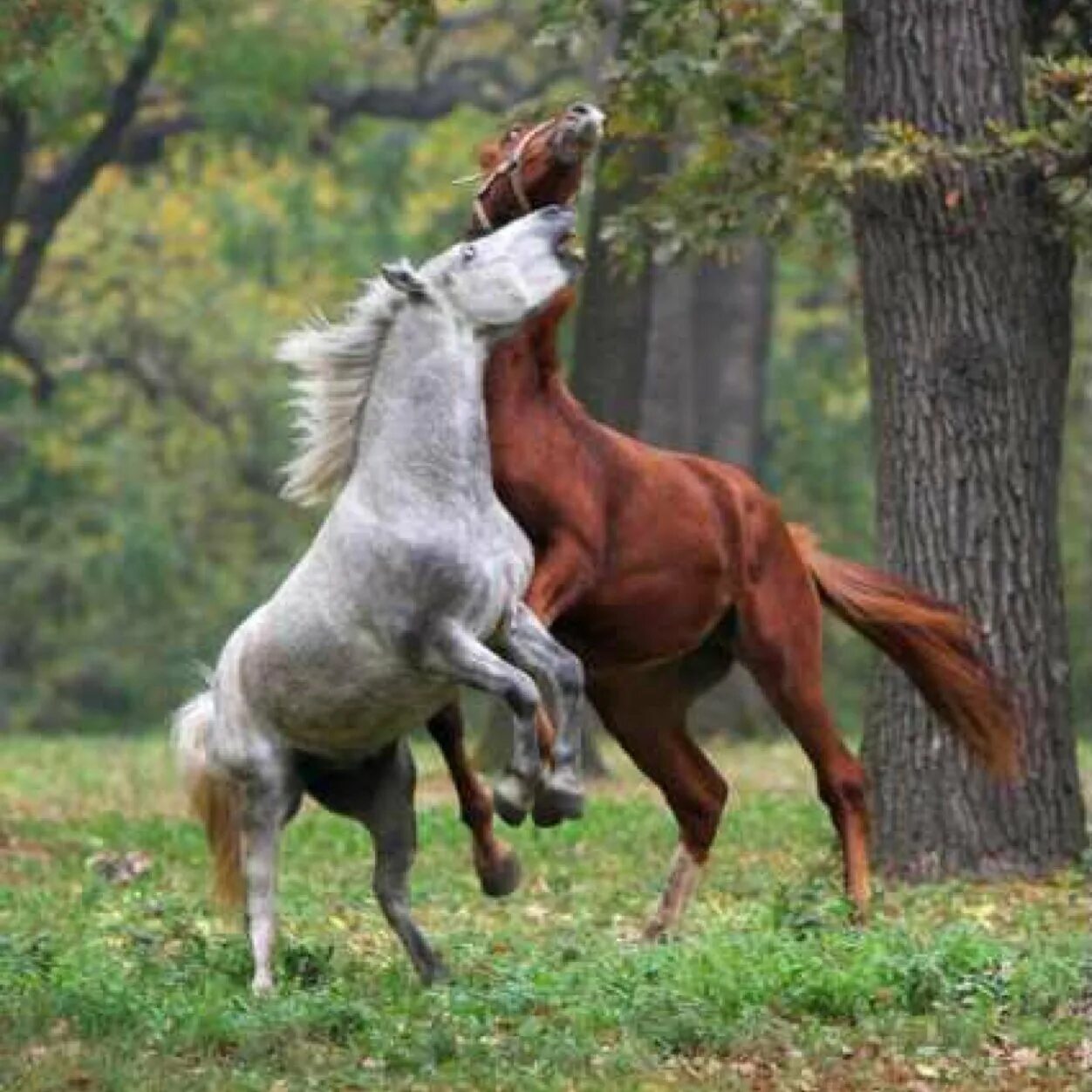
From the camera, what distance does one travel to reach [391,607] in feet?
33.4

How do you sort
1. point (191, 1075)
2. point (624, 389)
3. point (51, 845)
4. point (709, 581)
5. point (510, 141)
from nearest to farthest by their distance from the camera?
point (191, 1075)
point (510, 141)
point (709, 581)
point (51, 845)
point (624, 389)

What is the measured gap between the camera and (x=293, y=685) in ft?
34.1

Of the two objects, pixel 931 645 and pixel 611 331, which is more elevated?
pixel 611 331

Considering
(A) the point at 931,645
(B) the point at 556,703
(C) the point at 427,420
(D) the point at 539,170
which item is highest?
(D) the point at 539,170

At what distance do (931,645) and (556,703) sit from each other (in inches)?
128

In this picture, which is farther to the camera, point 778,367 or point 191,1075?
point 778,367

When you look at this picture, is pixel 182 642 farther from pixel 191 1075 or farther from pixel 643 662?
pixel 191 1075

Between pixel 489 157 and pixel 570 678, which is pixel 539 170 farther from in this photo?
pixel 570 678

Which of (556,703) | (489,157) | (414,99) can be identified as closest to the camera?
(556,703)

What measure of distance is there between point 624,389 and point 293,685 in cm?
1135

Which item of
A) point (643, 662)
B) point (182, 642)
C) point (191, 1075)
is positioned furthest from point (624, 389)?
point (182, 642)

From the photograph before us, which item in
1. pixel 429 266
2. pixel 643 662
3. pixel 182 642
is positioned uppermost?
pixel 429 266

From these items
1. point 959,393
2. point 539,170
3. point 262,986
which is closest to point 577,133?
point 539,170

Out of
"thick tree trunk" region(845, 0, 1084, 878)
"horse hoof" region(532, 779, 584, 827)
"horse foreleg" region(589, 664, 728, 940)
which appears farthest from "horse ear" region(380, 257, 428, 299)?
"thick tree trunk" region(845, 0, 1084, 878)
